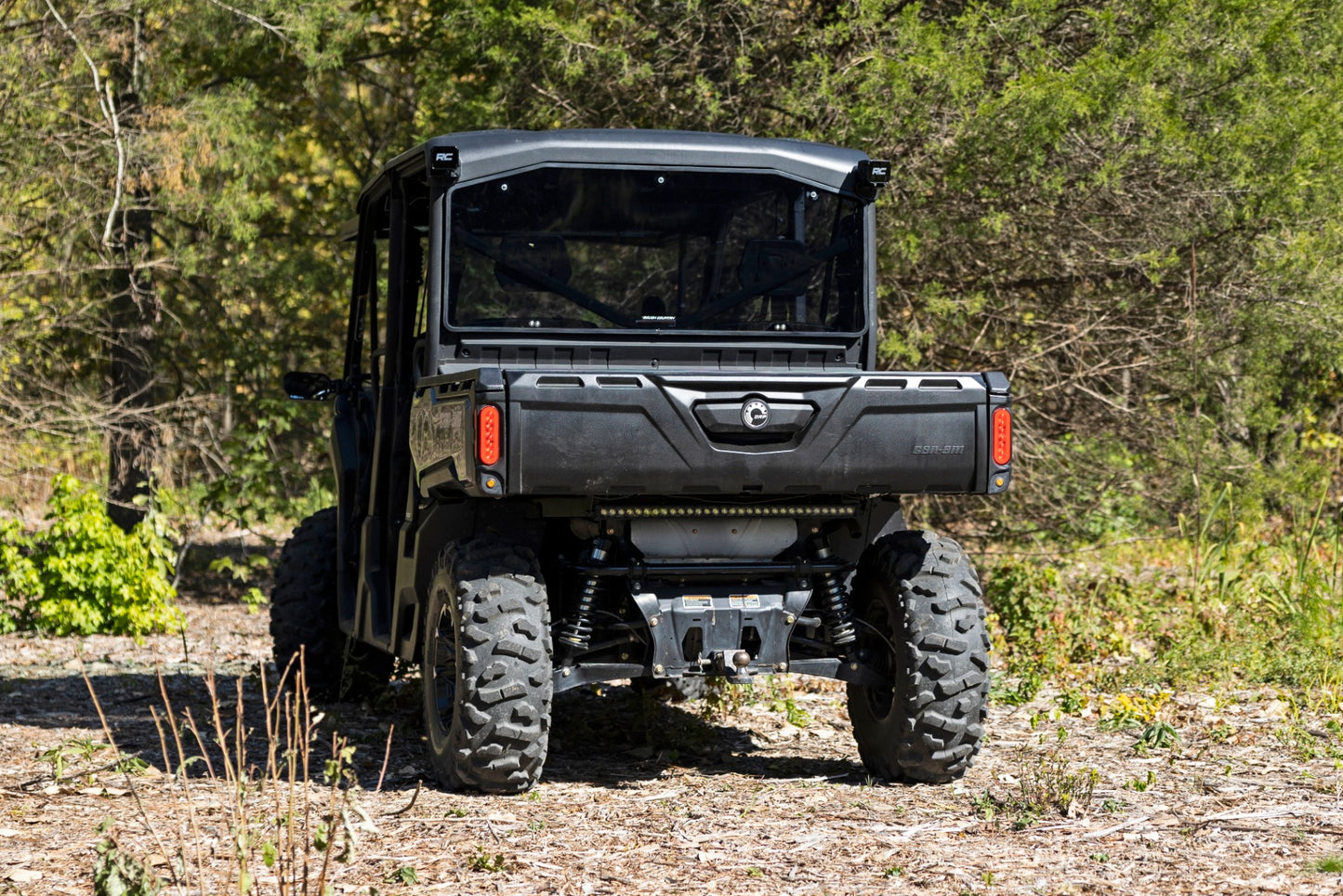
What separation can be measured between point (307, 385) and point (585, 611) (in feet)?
7.06

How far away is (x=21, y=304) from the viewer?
10500 millimetres

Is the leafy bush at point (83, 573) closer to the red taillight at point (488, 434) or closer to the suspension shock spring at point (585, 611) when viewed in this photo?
the suspension shock spring at point (585, 611)

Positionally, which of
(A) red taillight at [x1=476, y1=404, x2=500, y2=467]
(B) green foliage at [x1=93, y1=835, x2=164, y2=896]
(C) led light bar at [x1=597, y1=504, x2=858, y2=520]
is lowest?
(B) green foliage at [x1=93, y1=835, x2=164, y2=896]

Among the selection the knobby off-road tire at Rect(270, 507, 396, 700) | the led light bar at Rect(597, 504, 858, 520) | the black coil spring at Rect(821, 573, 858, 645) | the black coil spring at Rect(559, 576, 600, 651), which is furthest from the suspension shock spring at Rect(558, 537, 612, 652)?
the knobby off-road tire at Rect(270, 507, 396, 700)

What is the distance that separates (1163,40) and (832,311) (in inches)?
139

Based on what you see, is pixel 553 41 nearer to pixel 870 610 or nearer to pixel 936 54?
pixel 936 54

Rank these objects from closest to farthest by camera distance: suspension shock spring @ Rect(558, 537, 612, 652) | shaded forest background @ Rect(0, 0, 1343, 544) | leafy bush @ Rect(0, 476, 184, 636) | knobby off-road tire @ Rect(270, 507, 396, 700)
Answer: suspension shock spring @ Rect(558, 537, 612, 652) < knobby off-road tire @ Rect(270, 507, 396, 700) < shaded forest background @ Rect(0, 0, 1343, 544) < leafy bush @ Rect(0, 476, 184, 636)

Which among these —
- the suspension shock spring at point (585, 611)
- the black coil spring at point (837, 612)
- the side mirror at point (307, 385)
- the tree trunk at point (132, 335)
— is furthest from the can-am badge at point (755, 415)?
the tree trunk at point (132, 335)

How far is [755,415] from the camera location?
505cm

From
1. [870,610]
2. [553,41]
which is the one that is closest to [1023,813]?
[870,610]

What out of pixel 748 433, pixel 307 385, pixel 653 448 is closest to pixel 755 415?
pixel 748 433

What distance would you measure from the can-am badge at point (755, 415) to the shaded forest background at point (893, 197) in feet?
12.0

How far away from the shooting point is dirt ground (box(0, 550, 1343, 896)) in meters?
4.28

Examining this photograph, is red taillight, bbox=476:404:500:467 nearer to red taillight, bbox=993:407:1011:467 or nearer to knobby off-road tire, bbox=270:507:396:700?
red taillight, bbox=993:407:1011:467
